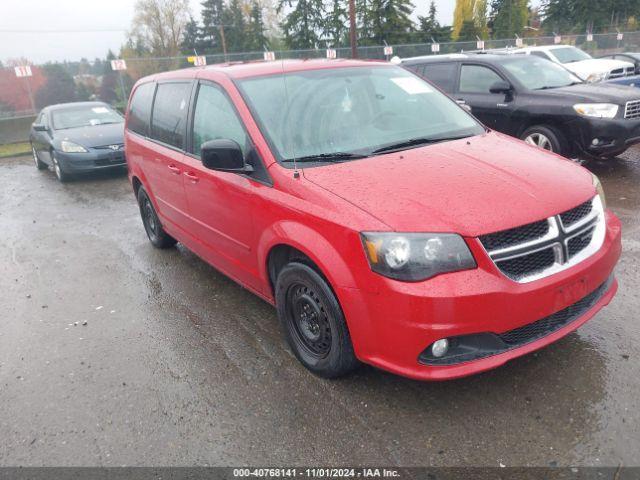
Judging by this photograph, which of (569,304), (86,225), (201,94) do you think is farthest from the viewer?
(86,225)

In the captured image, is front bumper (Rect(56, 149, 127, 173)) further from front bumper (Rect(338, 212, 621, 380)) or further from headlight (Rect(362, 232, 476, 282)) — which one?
headlight (Rect(362, 232, 476, 282))

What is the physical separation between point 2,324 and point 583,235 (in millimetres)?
4418

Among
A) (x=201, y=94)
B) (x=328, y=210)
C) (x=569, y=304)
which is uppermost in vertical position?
(x=201, y=94)

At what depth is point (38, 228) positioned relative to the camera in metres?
7.18

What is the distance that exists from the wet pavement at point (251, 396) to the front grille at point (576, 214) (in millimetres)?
895

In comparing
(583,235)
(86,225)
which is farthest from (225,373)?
(86,225)

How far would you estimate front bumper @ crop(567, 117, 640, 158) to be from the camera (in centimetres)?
682

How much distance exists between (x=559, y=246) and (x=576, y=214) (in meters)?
0.29

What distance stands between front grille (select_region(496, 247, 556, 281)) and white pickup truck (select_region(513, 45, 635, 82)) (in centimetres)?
1122

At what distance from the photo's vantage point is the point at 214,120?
3.86m

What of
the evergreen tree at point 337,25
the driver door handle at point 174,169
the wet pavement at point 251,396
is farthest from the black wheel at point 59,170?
the evergreen tree at point 337,25

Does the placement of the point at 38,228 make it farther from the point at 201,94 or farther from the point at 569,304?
the point at 569,304

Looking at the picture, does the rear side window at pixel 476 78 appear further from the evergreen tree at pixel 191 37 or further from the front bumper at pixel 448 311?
the evergreen tree at pixel 191 37

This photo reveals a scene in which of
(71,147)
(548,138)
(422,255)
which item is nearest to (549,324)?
(422,255)
